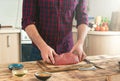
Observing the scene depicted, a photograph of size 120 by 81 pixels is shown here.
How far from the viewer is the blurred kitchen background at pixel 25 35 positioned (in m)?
2.80

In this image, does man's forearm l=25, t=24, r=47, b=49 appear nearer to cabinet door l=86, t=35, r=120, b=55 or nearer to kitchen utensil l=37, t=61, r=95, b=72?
kitchen utensil l=37, t=61, r=95, b=72

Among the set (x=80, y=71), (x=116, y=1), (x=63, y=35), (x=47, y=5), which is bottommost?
(x=80, y=71)

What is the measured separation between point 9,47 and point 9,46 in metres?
0.01

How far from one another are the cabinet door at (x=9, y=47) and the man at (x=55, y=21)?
148 centimetres

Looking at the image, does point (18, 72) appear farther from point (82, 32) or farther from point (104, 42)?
point (104, 42)

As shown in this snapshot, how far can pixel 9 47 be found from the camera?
9.23 feet

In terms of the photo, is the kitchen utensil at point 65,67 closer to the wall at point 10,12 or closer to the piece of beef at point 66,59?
the piece of beef at point 66,59

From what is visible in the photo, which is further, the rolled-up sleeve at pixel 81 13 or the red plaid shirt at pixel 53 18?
the rolled-up sleeve at pixel 81 13

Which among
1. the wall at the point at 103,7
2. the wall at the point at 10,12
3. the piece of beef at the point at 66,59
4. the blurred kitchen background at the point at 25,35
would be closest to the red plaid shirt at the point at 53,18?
the piece of beef at the point at 66,59

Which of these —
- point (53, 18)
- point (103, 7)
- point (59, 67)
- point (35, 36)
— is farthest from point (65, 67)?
point (103, 7)

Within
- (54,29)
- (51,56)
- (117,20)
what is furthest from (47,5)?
(117,20)

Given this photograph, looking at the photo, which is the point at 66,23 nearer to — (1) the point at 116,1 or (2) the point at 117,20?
(2) the point at 117,20

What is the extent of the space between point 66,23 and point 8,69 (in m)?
0.49

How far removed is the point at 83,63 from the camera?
1238mm
